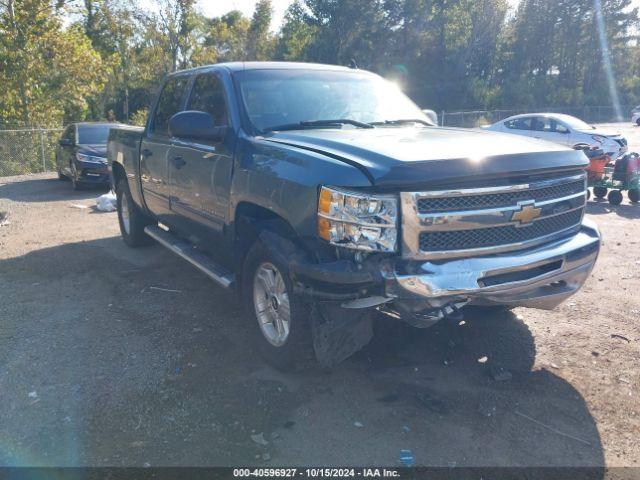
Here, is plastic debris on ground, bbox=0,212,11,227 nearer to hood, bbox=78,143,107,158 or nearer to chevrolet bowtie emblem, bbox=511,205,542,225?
hood, bbox=78,143,107,158

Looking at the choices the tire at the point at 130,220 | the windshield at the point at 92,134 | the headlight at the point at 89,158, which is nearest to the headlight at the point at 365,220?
the tire at the point at 130,220

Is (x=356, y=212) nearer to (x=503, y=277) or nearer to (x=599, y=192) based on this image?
(x=503, y=277)

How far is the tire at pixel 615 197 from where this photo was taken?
11.1 meters

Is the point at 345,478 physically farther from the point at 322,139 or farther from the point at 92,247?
the point at 92,247

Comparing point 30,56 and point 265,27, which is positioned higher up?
point 265,27

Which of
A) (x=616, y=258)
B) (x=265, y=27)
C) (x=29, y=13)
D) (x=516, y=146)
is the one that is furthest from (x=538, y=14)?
(x=516, y=146)

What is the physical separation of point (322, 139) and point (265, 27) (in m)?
41.4

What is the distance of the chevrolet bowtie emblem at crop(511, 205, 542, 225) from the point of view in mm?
3574

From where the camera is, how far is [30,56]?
19.2 metres

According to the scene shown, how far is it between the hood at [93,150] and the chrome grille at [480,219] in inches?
473

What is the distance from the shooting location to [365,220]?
3.24 m

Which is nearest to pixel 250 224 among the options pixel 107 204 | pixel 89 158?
pixel 107 204

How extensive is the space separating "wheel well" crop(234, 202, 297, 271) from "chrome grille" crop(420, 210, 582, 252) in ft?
3.25

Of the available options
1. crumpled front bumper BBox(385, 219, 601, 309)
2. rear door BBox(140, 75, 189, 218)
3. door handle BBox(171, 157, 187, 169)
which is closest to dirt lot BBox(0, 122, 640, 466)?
crumpled front bumper BBox(385, 219, 601, 309)
